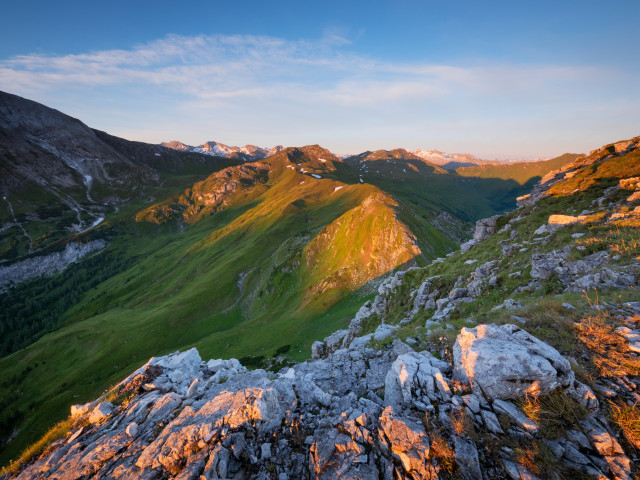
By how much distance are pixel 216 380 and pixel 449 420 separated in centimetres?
1363

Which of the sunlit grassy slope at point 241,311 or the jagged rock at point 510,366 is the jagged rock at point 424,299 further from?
the sunlit grassy slope at point 241,311

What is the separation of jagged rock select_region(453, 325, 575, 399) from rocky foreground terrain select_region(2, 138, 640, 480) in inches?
1.7

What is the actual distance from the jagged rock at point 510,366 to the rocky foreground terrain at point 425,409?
4 centimetres

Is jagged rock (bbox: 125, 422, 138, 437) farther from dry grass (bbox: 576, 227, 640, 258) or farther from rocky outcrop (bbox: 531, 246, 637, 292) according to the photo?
dry grass (bbox: 576, 227, 640, 258)

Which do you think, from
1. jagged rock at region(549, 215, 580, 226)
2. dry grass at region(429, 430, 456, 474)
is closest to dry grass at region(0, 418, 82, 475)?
dry grass at region(429, 430, 456, 474)

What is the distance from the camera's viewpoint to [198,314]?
10850 centimetres

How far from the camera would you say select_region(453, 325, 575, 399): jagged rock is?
8930 millimetres

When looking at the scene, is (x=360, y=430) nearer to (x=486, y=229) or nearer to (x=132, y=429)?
(x=132, y=429)

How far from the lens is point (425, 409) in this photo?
969cm

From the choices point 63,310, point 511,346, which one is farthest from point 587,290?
point 63,310

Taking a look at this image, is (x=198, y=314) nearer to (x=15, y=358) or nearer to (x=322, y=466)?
(x=15, y=358)

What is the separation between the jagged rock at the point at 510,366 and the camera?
352 inches

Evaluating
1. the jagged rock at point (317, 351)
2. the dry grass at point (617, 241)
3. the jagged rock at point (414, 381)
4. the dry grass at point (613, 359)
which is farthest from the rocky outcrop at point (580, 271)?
the jagged rock at point (317, 351)

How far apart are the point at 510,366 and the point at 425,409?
3.47m
